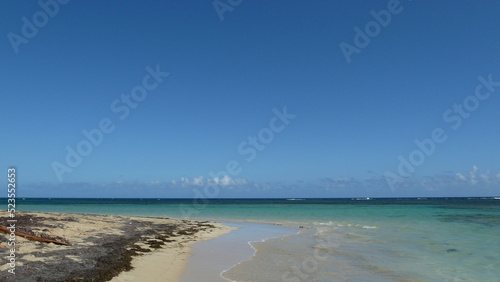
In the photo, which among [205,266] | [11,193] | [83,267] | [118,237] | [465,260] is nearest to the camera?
[83,267]

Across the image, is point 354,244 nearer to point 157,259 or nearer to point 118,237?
point 157,259

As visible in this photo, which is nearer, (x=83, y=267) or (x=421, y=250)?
(x=83, y=267)

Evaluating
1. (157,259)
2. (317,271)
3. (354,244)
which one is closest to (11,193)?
(157,259)

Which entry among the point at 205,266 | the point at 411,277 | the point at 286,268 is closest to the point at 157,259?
the point at 205,266

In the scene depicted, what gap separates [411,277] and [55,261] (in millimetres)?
13865

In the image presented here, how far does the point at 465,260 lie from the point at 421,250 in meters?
3.05

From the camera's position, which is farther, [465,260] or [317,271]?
[465,260]

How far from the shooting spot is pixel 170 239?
23156 mm

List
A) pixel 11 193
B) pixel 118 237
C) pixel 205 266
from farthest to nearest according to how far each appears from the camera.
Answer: pixel 118 237 → pixel 205 266 → pixel 11 193

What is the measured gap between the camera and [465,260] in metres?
18.1

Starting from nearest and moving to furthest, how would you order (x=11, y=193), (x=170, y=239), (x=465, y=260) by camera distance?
(x=11, y=193) < (x=465, y=260) < (x=170, y=239)

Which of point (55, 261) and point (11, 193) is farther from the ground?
point (11, 193)

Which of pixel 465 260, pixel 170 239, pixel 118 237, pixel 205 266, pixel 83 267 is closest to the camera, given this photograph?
pixel 83 267

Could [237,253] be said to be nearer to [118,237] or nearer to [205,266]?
[205,266]
